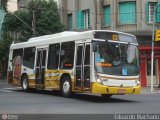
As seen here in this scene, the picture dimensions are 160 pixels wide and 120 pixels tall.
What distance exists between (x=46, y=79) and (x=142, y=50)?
674 inches

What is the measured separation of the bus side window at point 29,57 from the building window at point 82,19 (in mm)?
16044

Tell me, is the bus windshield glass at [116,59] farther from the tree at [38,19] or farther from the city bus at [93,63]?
the tree at [38,19]

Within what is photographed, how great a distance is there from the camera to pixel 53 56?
23.0m

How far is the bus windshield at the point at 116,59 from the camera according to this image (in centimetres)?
1947

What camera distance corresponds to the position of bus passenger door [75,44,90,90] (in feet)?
65.0

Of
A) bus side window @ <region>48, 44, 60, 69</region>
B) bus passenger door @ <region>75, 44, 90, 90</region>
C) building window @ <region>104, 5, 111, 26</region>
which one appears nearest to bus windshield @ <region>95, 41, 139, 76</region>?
bus passenger door @ <region>75, 44, 90, 90</region>

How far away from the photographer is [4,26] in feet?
168

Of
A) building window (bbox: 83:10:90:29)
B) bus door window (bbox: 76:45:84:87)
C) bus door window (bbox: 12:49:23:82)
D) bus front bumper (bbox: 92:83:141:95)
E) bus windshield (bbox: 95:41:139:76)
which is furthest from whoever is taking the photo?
building window (bbox: 83:10:90:29)

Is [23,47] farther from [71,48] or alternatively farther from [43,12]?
[43,12]

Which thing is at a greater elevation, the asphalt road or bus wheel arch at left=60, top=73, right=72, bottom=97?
bus wheel arch at left=60, top=73, right=72, bottom=97

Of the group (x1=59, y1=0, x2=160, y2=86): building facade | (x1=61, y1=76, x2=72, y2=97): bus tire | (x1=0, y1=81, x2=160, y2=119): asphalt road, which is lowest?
(x1=0, y1=81, x2=160, y2=119): asphalt road

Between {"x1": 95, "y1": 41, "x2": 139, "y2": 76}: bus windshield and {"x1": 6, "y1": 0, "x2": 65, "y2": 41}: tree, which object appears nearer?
{"x1": 95, "y1": 41, "x2": 139, "y2": 76}: bus windshield

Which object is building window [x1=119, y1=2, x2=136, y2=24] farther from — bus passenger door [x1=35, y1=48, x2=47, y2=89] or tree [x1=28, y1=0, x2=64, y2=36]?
bus passenger door [x1=35, y1=48, x2=47, y2=89]

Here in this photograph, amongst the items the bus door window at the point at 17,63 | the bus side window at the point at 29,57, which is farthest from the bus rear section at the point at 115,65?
the bus door window at the point at 17,63
